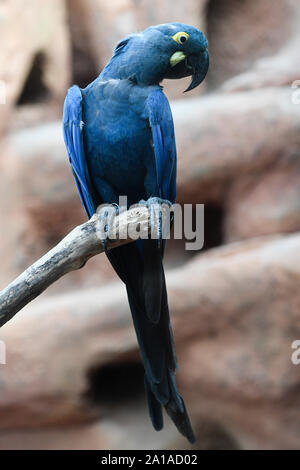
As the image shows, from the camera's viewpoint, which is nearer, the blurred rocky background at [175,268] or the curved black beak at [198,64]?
the curved black beak at [198,64]

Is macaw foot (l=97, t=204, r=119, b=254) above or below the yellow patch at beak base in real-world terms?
below

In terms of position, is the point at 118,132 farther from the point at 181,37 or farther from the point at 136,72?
the point at 181,37

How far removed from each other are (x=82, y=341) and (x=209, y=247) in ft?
3.57

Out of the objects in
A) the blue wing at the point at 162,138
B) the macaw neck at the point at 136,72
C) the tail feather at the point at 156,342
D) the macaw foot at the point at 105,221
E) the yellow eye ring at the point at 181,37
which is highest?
the yellow eye ring at the point at 181,37

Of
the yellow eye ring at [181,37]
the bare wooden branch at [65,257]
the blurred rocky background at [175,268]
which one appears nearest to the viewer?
the bare wooden branch at [65,257]

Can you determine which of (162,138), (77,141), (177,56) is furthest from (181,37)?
(77,141)

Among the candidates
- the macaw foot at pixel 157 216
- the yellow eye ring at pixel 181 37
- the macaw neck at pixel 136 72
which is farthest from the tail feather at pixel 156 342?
the yellow eye ring at pixel 181 37

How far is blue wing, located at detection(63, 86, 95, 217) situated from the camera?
6.29ft

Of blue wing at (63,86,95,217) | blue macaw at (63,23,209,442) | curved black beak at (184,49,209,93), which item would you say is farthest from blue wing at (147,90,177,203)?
blue wing at (63,86,95,217)

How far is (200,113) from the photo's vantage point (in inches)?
146

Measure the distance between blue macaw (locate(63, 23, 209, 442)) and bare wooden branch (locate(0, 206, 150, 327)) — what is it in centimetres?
12

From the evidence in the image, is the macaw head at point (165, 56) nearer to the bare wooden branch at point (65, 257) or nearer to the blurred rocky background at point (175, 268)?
the bare wooden branch at point (65, 257)

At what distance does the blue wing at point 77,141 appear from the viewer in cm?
192

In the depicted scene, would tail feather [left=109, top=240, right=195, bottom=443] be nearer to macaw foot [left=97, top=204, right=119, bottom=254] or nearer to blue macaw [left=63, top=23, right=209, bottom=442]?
blue macaw [left=63, top=23, right=209, bottom=442]
